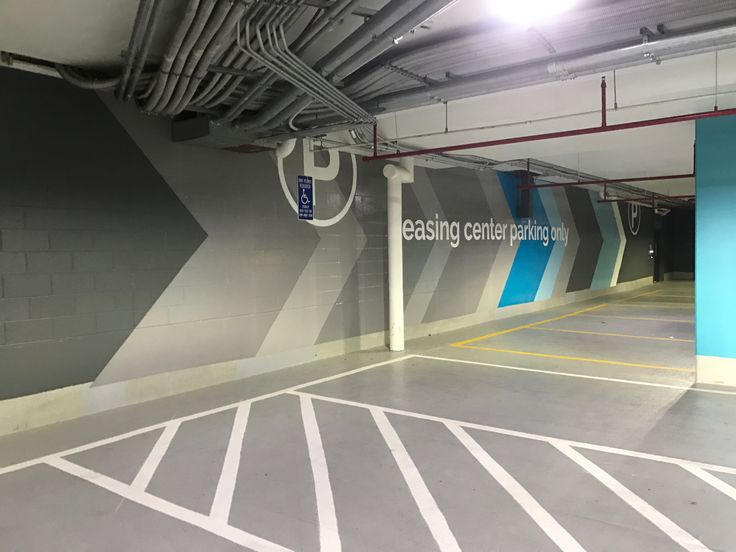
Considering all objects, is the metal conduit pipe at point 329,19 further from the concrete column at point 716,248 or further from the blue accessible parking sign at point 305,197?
the concrete column at point 716,248

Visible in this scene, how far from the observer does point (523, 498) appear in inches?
118

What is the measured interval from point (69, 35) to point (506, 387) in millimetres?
4939

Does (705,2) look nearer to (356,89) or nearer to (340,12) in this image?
(340,12)

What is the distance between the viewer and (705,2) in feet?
9.99

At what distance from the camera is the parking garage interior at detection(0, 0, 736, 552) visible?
294 cm

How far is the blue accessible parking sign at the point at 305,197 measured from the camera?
21.5ft

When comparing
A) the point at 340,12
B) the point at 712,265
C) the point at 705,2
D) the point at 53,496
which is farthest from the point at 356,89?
the point at 712,265

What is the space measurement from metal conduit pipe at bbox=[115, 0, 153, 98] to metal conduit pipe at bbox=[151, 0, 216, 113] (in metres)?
0.24

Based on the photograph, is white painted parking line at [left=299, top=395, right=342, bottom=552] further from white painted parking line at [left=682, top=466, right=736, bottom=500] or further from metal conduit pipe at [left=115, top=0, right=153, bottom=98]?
metal conduit pipe at [left=115, top=0, right=153, bottom=98]

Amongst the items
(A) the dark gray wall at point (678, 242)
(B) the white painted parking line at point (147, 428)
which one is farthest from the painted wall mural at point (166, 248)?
(A) the dark gray wall at point (678, 242)

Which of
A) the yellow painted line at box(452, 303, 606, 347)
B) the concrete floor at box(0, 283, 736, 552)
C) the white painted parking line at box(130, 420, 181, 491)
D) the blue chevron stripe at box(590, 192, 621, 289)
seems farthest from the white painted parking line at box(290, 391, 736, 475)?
the blue chevron stripe at box(590, 192, 621, 289)

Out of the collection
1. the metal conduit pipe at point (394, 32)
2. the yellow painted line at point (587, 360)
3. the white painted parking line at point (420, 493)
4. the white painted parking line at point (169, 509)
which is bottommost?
the white painted parking line at point (169, 509)

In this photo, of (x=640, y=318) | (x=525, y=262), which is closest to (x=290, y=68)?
(x=525, y=262)

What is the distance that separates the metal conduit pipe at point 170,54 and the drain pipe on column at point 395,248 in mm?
3596
